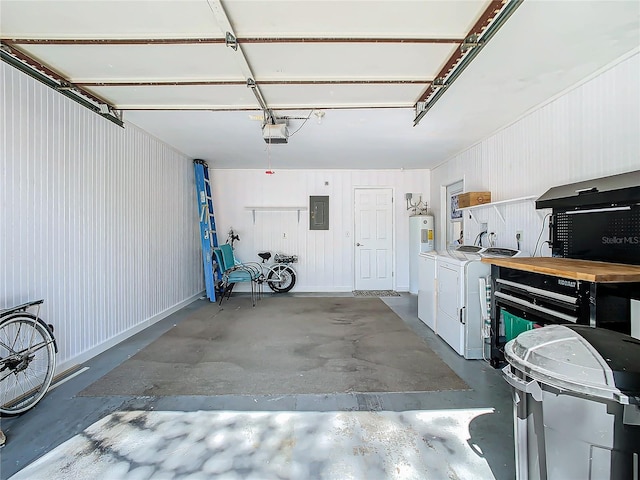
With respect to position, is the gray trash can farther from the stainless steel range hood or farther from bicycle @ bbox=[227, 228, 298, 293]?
bicycle @ bbox=[227, 228, 298, 293]

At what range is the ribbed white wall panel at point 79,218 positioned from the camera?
83.5 inches

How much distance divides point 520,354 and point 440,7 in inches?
74.9

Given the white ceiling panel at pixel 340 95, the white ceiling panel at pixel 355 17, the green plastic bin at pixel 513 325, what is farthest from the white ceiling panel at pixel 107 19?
the green plastic bin at pixel 513 325

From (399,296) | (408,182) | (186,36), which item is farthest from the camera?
(408,182)

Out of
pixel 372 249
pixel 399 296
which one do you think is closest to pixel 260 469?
pixel 399 296

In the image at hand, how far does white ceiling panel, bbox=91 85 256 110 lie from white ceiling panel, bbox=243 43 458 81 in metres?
0.44

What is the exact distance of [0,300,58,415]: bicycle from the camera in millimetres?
1924

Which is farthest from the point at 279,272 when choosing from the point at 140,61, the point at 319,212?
the point at 140,61

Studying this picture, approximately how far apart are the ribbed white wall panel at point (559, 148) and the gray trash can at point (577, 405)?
1830mm

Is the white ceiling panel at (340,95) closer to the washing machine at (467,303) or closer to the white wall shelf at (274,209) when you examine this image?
the washing machine at (467,303)

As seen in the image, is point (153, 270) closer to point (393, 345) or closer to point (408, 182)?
point (393, 345)

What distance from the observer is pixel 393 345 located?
125 inches

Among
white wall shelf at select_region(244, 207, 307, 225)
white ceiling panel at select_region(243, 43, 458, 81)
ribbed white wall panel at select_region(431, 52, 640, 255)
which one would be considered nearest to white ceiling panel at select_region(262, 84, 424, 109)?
white ceiling panel at select_region(243, 43, 458, 81)

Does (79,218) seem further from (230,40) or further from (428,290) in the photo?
(428,290)
